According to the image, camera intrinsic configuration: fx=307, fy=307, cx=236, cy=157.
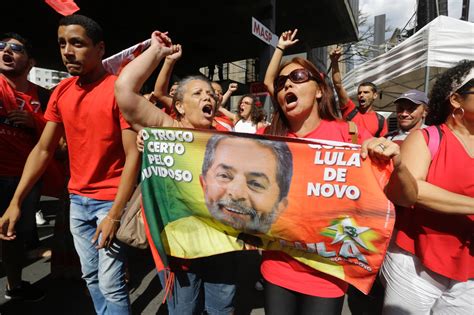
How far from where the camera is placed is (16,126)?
8.22 feet

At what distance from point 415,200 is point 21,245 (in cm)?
294

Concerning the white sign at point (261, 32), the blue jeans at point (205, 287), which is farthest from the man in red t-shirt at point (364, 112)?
the white sign at point (261, 32)

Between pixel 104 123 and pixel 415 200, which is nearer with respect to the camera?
pixel 415 200

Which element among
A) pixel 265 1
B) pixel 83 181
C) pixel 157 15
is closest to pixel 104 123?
pixel 83 181

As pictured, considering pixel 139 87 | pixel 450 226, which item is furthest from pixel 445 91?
pixel 139 87

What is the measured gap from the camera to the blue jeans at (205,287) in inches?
67.7

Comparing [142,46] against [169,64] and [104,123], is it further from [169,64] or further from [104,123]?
[104,123]

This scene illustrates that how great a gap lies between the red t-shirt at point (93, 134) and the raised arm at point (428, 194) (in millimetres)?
1492

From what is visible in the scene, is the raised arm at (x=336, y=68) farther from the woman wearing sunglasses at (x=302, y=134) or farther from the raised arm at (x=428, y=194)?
the raised arm at (x=428, y=194)

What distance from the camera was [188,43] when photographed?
617 inches

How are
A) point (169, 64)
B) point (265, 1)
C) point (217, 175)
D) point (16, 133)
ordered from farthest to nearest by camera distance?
point (265, 1)
point (16, 133)
point (169, 64)
point (217, 175)

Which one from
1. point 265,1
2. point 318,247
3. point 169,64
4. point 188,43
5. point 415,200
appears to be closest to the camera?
point 415,200

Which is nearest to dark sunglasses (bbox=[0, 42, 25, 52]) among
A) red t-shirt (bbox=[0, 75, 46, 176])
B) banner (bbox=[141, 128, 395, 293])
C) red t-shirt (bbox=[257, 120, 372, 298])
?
red t-shirt (bbox=[0, 75, 46, 176])

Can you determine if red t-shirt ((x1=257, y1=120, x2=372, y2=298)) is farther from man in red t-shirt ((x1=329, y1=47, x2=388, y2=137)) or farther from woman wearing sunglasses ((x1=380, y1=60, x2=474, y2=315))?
man in red t-shirt ((x1=329, y1=47, x2=388, y2=137))
